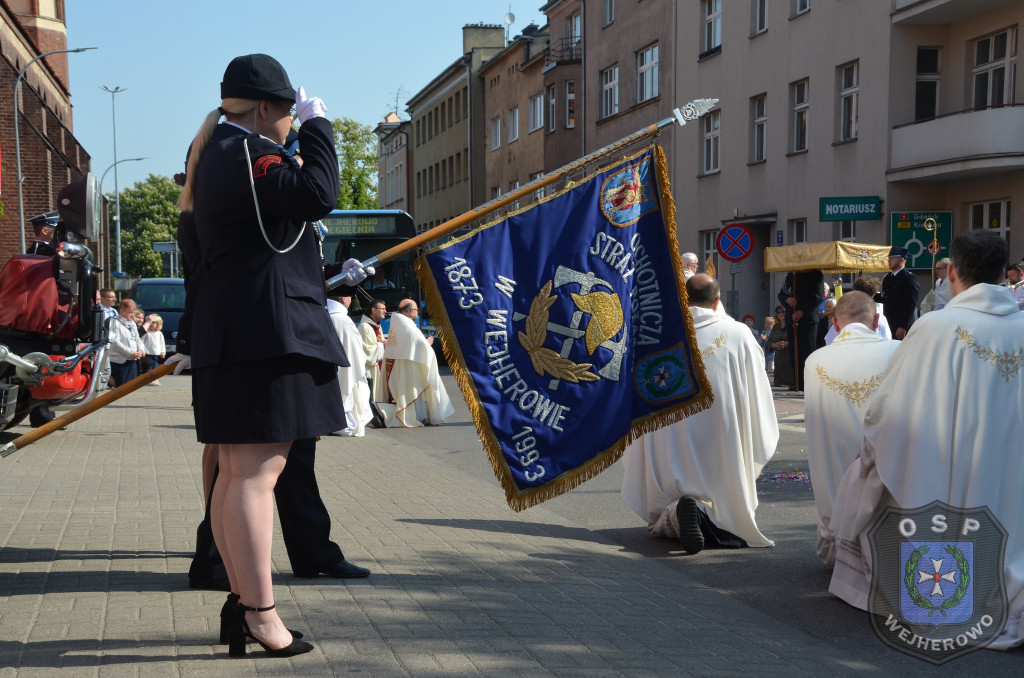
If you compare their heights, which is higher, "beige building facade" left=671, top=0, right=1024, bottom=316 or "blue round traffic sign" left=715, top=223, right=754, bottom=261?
"beige building facade" left=671, top=0, right=1024, bottom=316

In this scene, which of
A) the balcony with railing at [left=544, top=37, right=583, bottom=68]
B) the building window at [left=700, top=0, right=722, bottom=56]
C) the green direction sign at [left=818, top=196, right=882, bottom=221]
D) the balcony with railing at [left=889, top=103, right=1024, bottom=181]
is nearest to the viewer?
the balcony with railing at [left=889, top=103, right=1024, bottom=181]

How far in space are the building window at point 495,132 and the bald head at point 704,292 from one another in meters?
51.4

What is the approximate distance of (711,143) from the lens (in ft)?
110

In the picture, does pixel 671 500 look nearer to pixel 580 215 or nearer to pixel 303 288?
pixel 580 215

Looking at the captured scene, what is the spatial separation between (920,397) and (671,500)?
2.40m

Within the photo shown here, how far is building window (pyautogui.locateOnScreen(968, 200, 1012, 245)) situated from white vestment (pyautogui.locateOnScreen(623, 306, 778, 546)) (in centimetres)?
1730

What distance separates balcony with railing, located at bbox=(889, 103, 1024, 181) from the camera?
72.9 feet

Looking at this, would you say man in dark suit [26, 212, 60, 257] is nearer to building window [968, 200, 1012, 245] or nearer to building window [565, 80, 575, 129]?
building window [968, 200, 1012, 245]

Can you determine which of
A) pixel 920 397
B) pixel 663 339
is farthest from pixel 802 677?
pixel 663 339

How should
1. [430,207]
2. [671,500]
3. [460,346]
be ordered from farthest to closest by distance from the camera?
1. [430,207]
2. [671,500]
3. [460,346]

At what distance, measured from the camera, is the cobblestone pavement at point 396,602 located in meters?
4.35

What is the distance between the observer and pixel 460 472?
10805mm

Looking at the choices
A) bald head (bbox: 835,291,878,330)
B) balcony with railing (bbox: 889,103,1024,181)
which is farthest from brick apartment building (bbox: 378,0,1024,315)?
bald head (bbox: 835,291,878,330)

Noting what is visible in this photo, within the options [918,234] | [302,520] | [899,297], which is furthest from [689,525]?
[918,234]
